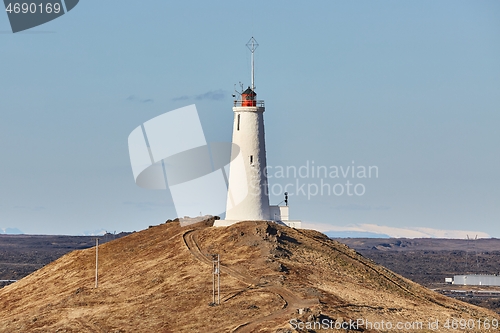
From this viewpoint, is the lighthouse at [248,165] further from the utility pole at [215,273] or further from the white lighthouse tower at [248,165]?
the utility pole at [215,273]

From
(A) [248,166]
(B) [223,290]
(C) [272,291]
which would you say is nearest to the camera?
(C) [272,291]

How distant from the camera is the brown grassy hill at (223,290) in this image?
81250 millimetres

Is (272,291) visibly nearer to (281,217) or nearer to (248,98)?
(281,217)

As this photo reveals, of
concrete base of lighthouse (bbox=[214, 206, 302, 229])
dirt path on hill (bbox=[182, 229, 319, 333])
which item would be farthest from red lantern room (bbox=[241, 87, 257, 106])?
dirt path on hill (bbox=[182, 229, 319, 333])

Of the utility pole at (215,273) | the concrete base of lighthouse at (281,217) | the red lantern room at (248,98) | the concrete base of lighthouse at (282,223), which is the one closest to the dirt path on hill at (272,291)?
the utility pole at (215,273)

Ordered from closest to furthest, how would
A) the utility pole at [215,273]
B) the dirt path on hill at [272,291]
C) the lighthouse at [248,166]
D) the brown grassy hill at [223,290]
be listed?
1. the dirt path on hill at [272,291]
2. the brown grassy hill at [223,290]
3. the utility pole at [215,273]
4. the lighthouse at [248,166]

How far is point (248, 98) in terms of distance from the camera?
105m

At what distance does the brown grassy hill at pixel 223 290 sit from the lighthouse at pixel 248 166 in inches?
106

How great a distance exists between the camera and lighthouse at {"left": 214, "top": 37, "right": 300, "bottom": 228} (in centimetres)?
10362

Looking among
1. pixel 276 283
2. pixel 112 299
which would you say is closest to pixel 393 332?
pixel 276 283

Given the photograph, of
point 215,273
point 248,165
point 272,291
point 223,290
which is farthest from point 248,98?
point 272,291

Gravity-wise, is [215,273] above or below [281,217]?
below

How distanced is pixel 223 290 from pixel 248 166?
20202 millimetres

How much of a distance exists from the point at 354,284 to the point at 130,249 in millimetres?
27032
